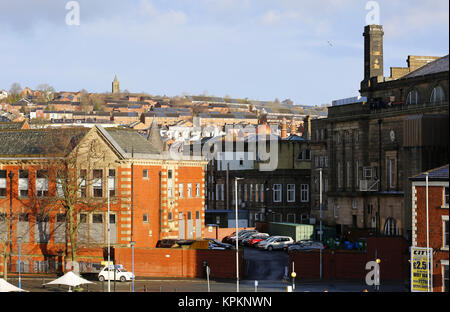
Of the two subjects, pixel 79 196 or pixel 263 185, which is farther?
pixel 263 185

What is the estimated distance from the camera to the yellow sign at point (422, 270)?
4766 centimetres

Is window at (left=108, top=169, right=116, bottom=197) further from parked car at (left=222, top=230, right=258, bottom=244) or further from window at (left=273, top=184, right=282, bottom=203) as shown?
window at (left=273, top=184, right=282, bottom=203)

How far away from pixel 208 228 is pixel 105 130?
2268 cm

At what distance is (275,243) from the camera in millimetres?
82375

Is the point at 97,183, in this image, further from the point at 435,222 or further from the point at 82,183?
the point at 435,222

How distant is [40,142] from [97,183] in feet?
26.9

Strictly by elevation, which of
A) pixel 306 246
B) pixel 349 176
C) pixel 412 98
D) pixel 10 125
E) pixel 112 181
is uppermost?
pixel 10 125

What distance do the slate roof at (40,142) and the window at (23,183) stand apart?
164cm

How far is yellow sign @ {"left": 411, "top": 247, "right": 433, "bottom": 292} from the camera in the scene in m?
47.7

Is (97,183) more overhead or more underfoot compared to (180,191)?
more overhead

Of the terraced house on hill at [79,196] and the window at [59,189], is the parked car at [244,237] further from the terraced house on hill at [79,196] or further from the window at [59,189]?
the window at [59,189]

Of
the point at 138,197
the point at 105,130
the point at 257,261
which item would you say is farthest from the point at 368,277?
the point at 105,130

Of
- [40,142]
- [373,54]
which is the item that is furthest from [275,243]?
[373,54]

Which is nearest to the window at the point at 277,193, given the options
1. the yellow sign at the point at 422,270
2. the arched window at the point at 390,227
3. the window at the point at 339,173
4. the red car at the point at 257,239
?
the window at the point at 339,173
